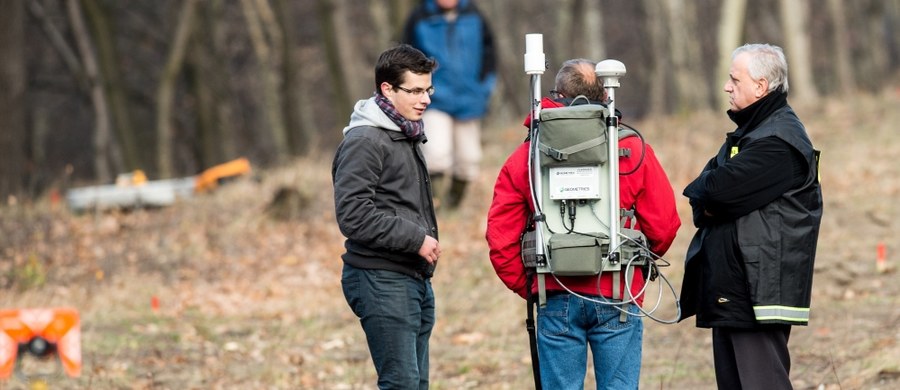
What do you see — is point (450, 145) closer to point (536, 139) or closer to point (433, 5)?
point (433, 5)

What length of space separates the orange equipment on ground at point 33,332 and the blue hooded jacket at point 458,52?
4.79 meters

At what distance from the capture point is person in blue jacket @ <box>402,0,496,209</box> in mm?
11961

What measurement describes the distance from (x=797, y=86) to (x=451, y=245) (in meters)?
15.3

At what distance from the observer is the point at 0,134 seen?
17.6 meters

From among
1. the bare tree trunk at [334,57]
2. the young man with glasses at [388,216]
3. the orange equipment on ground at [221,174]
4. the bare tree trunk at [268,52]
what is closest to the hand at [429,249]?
the young man with glasses at [388,216]

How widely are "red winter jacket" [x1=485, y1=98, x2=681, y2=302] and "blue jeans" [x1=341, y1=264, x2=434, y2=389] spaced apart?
0.48 meters

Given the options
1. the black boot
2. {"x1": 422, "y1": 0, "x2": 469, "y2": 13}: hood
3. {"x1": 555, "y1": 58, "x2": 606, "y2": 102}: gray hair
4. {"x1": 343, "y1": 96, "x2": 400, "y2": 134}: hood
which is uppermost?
Answer: {"x1": 422, "y1": 0, "x2": 469, "y2": 13}: hood

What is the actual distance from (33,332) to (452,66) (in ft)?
17.0

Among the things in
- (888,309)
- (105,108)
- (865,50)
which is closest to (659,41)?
(865,50)

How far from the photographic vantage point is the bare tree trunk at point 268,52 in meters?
27.4

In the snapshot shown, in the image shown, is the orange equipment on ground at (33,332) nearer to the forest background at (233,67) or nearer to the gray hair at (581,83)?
the gray hair at (581,83)

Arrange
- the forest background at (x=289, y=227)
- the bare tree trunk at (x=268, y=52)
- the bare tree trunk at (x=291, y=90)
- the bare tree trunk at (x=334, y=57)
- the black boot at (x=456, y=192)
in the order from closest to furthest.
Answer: the forest background at (x=289, y=227)
the black boot at (x=456, y=192)
the bare tree trunk at (x=334, y=57)
the bare tree trunk at (x=291, y=90)
the bare tree trunk at (x=268, y=52)

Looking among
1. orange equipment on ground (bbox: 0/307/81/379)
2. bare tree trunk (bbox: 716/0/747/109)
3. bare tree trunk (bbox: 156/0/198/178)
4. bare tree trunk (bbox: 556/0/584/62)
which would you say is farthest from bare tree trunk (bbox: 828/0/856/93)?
orange equipment on ground (bbox: 0/307/81/379)

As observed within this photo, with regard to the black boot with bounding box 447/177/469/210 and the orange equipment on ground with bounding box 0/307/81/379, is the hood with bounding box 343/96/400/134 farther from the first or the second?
the black boot with bounding box 447/177/469/210
